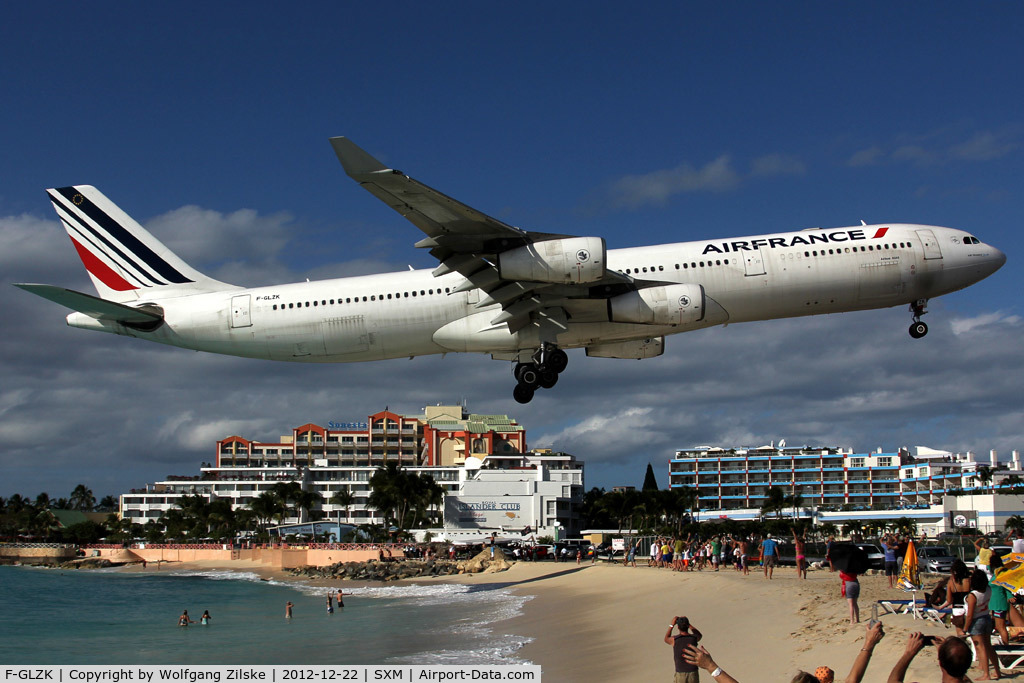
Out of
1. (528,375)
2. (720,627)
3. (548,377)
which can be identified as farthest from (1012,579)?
(528,375)

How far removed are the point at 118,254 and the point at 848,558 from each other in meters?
32.9

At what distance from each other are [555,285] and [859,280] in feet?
35.3

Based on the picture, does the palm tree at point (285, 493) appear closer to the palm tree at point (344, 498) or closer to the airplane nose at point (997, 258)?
the palm tree at point (344, 498)

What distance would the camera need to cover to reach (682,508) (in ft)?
431

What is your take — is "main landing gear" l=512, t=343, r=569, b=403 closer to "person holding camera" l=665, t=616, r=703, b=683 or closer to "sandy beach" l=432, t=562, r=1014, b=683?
"sandy beach" l=432, t=562, r=1014, b=683

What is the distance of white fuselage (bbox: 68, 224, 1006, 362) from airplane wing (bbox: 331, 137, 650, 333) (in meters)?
0.64

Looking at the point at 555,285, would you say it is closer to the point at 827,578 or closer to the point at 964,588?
the point at 964,588

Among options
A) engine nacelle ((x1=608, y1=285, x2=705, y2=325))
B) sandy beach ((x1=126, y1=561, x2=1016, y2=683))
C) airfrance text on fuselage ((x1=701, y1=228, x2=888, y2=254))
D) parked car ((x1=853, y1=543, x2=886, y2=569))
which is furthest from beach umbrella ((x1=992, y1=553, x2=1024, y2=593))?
parked car ((x1=853, y1=543, x2=886, y2=569))

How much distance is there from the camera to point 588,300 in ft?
101

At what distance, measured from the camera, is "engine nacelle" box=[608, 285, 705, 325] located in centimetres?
3012

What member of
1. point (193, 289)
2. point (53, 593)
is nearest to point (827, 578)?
point (193, 289)

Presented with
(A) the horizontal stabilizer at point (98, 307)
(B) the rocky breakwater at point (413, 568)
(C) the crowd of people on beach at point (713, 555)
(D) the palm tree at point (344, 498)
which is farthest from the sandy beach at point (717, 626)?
(D) the palm tree at point (344, 498)

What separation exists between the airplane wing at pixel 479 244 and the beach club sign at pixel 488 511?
302 ft

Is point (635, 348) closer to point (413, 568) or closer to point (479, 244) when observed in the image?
point (479, 244)
